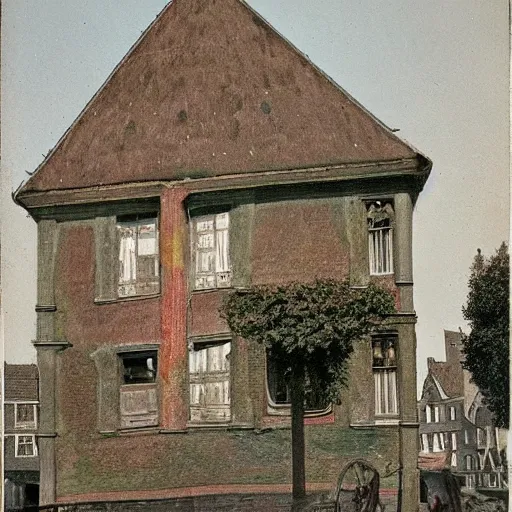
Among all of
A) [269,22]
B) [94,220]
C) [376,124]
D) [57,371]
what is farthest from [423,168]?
[57,371]

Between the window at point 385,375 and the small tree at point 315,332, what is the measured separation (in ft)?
0.37

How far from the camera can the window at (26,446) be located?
7.26 m

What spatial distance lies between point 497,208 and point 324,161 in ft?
3.19

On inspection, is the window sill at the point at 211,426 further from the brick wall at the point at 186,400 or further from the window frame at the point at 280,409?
the window frame at the point at 280,409

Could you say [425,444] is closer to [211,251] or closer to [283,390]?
[283,390]

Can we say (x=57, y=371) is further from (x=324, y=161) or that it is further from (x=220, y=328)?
(x=324, y=161)

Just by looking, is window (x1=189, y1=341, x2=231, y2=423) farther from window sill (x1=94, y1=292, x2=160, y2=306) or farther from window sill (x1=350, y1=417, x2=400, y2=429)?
window sill (x1=350, y1=417, x2=400, y2=429)

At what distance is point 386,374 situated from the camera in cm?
694

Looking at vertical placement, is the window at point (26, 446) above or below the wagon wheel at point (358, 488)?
above

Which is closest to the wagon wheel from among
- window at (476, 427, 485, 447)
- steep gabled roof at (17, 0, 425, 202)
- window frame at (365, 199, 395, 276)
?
window at (476, 427, 485, 447)

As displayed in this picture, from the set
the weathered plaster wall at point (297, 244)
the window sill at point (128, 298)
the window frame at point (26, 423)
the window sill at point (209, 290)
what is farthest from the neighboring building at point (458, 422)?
the window frame at point (26, 423)

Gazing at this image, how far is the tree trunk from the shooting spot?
689 centimetres

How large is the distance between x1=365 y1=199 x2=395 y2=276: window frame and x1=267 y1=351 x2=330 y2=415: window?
26.4 inches

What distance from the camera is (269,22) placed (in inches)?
289
